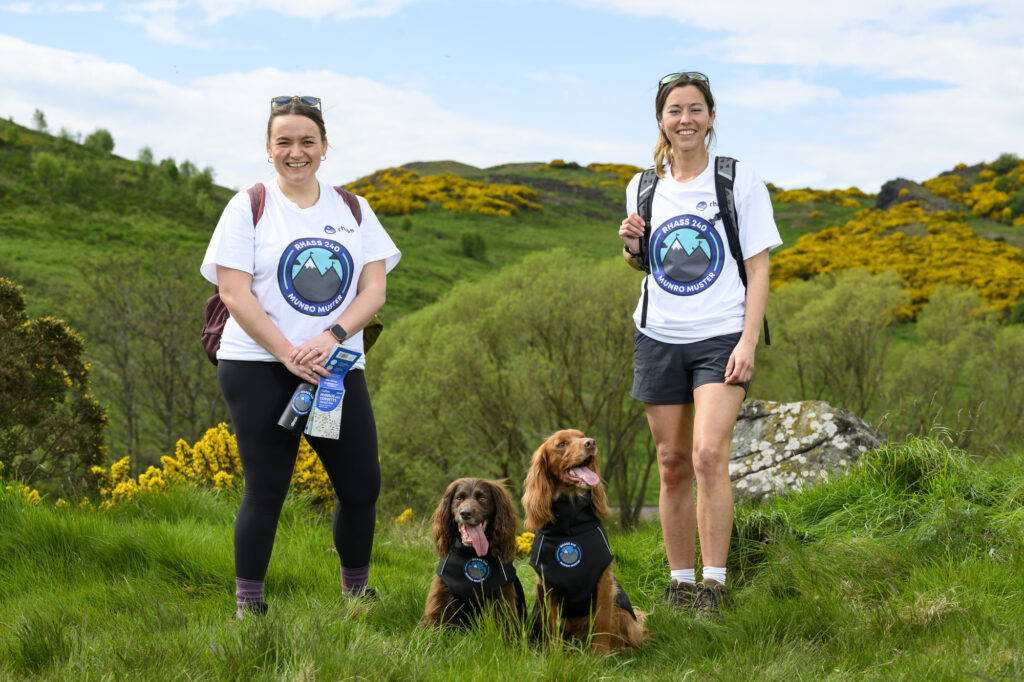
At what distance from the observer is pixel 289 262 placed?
3215 mm

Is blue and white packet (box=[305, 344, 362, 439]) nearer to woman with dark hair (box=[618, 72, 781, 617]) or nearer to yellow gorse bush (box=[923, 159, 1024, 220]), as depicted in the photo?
woman with dark hair (box=[618, 72, 781, 617])

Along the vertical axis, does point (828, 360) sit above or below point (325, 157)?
below

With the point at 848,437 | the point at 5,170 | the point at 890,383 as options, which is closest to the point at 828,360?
the point at 890,383

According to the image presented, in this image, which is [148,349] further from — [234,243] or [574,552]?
[574,552]

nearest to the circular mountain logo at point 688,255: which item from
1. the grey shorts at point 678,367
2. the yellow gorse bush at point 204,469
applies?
the grey shorts at point 678,367

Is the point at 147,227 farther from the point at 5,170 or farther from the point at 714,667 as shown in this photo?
the point at 714,667

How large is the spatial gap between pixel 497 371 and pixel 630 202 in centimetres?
1815

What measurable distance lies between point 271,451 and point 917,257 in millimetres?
42490

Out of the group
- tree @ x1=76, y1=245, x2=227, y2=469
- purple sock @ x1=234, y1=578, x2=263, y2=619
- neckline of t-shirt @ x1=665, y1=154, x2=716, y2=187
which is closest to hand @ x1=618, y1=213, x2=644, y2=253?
neckline of t-shirt @ x1=665, y1=154, x2=716, y2=187

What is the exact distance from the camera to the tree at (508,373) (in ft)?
68.9

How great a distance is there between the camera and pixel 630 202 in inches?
155

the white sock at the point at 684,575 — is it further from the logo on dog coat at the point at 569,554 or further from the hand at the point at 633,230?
the hand at the point at 633,230

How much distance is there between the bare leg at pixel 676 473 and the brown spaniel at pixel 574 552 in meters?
0.41

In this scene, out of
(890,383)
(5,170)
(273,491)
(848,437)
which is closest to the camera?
(273,491)
